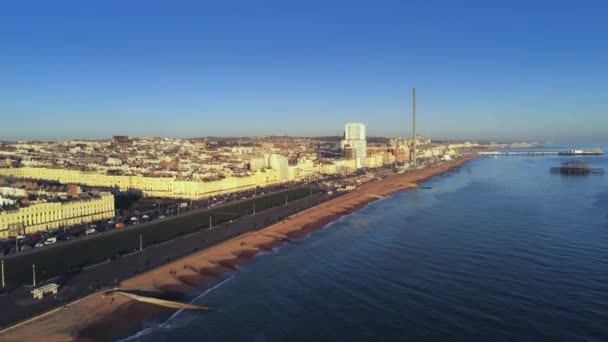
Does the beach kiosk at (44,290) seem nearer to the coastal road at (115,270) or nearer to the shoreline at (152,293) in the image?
the coastal road at (115,270)

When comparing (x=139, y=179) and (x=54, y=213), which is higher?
(x=139, y=179)

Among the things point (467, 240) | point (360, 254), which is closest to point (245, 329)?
point (360, 254)

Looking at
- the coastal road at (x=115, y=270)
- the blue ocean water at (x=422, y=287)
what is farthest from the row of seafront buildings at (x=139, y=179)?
the blue ocean water at (x=422, y=287)

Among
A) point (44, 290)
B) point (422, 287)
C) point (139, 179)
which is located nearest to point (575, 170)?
point (139, 179)

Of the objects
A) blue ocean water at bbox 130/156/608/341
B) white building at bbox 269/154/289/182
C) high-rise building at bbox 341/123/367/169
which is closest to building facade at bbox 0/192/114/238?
blue ocean water at bbox 130/156/608/341

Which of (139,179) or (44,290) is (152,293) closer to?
(44,290)

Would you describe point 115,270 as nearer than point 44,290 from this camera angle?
No
